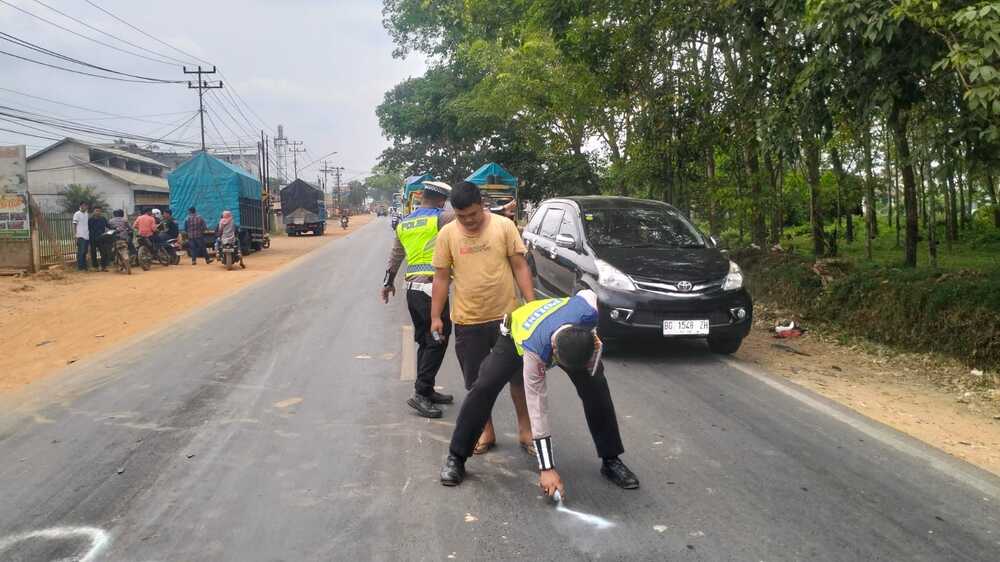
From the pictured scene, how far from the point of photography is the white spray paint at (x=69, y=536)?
3.36 meters

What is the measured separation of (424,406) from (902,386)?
4.22 m

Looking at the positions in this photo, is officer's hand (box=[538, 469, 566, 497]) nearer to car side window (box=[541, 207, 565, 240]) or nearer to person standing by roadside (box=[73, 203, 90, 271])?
car side window (box=[541, 207, 565, 240])

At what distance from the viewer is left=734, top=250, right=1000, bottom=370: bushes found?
6.73 metres

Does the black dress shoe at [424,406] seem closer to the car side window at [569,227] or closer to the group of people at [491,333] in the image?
the group of people at [491,333]

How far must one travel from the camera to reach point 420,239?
5.53 m

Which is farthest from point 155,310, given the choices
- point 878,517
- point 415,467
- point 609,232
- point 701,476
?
point 878,517

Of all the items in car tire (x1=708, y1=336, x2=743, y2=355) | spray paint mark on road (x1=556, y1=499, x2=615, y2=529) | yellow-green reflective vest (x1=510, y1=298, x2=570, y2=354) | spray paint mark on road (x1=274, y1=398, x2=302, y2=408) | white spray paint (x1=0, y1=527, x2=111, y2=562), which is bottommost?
spray paint mark on road (x1=556, y1=499, x2=615, y2=529)

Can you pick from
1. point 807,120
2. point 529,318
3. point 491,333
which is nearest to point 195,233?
point 807,120

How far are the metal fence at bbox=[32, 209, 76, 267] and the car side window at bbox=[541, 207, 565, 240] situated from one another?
12.6 m

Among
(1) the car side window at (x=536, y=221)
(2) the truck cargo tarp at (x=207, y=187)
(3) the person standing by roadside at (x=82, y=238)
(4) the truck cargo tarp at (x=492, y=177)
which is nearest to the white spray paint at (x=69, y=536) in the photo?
(1) the car side window at (x=536, y=221)

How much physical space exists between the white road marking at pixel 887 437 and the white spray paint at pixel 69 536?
452cm

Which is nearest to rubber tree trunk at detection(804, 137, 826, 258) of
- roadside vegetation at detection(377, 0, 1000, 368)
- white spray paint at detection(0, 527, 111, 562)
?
roadside vegetation at detection(377, 0, 1000, 368)

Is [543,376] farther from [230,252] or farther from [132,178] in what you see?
[132,178]

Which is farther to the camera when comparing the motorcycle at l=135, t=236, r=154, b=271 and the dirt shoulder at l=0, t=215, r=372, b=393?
the motorcycle at l=135, t=236, r=154, b=271
